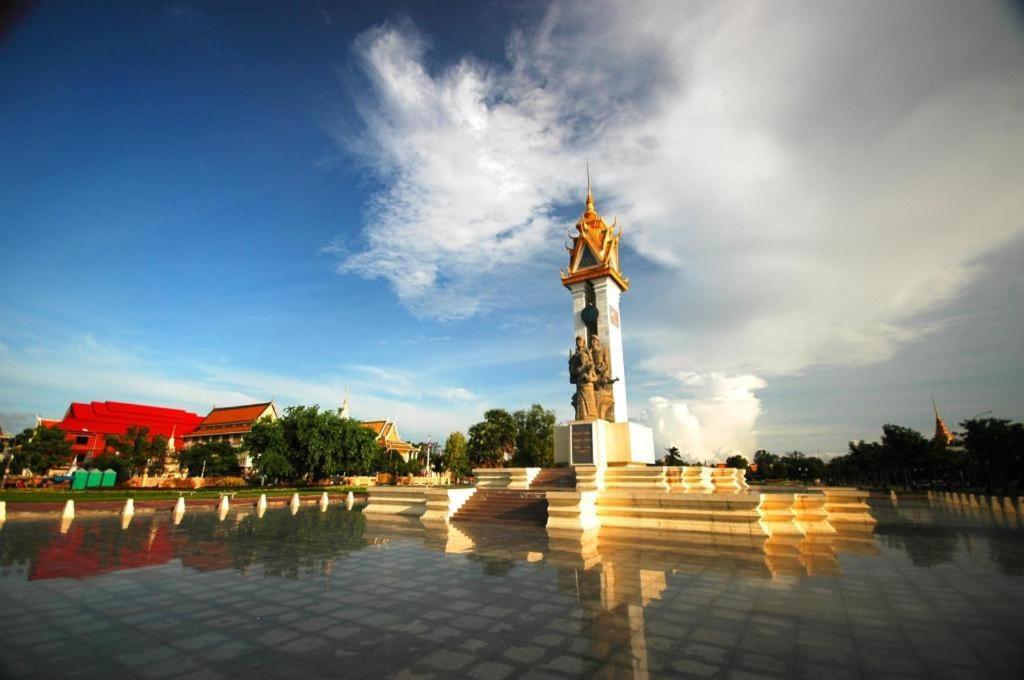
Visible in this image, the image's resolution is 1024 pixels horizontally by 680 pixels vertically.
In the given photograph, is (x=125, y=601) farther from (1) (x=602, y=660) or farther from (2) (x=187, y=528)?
(2) (x=187, y=528)

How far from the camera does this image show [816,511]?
40.4ft

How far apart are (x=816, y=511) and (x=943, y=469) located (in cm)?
5526

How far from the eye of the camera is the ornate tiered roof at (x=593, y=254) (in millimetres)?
30572

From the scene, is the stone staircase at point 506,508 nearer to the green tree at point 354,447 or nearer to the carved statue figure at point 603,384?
the carved statue figure at point 603,384

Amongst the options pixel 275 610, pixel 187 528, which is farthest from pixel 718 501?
pixel 187 528

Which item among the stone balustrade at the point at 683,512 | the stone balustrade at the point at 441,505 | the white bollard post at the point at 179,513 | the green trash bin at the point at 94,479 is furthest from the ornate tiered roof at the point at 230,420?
the stone balustrade at the point at 683,512

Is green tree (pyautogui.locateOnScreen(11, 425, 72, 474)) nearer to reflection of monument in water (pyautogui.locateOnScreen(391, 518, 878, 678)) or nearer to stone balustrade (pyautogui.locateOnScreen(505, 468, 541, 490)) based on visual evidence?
stone balustrade (pyautogui.locateOnScreen(505, 468, 541, 490))

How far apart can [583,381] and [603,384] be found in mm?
1223

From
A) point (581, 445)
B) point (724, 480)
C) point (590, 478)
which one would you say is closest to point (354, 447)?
point (581, 445)

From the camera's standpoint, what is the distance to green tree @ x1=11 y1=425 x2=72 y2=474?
4384 cm

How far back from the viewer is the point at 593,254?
3112 centimetres

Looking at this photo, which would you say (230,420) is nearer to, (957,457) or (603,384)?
(603,384)

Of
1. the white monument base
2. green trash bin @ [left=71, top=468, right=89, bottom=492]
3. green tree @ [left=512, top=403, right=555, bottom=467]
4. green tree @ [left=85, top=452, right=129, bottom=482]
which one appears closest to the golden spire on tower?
the white monument base

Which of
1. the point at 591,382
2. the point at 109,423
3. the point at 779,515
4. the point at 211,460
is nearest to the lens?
the point at 779,515
